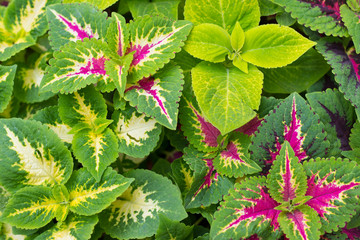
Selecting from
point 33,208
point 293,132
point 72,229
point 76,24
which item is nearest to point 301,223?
point 293,132

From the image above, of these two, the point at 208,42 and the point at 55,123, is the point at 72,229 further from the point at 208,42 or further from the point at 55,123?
the point at 208,42

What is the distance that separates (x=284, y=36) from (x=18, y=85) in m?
0.85

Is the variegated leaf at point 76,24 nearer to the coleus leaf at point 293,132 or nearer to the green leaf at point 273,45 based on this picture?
the green leaf at point 273,45

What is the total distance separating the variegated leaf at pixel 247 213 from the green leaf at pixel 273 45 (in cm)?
32

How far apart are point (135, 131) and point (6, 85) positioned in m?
0.42

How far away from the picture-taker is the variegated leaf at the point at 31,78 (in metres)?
1.24

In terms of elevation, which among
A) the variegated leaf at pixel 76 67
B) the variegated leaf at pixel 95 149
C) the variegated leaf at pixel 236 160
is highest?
the variegated leaf at pixel 76 67

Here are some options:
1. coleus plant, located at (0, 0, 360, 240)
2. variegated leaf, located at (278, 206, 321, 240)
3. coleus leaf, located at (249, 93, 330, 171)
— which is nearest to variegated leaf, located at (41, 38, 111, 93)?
coleus plant, located at (0, 0, 360, 240)

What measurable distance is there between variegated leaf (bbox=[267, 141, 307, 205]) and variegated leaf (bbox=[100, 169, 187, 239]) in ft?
0.79

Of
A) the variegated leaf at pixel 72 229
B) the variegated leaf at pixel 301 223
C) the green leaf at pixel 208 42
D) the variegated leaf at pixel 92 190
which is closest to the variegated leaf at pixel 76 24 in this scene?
the green leaf at pixel 208 42

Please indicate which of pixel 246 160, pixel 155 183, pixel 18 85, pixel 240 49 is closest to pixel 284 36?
pixel 240 49

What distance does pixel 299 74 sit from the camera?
1176mm

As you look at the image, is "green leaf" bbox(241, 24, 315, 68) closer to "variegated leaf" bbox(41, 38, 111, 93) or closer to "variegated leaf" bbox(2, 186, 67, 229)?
"variegated leaf" bbox(41, 38, 111, 93)

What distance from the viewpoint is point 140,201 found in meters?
1.07
